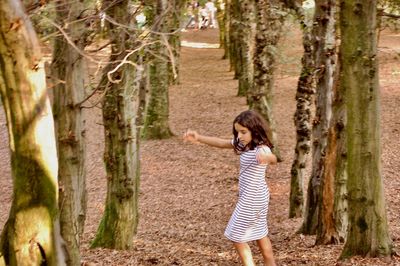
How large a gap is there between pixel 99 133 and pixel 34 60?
18.8 metres

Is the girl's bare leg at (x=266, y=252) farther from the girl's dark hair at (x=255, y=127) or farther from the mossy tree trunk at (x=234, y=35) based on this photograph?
the mossy tree trunk at (x=234, y=35)

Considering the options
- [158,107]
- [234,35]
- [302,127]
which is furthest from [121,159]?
[234,35]

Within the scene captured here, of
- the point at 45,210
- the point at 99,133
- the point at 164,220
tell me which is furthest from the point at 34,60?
the point at 99,133

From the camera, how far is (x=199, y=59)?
3909 centimetres

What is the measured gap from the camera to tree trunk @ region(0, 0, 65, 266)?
4.22 meters

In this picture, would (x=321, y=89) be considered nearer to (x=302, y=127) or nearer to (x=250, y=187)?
(x=302, y=127)

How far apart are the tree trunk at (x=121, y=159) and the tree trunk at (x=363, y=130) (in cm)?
288

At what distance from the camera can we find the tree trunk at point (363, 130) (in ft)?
20.1

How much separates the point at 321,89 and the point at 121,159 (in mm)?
2814

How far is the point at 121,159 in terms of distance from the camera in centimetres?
878

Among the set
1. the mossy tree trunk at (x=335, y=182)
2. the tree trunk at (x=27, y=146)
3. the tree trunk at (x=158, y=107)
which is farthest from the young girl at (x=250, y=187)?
the tree trunk at (x=158, y=107)

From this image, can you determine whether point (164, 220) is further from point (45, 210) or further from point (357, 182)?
point (45, 210)

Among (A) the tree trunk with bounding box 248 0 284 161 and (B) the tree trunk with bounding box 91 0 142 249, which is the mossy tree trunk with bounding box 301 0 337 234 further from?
(A) the tree trunk with bounding box 248 0 284 161

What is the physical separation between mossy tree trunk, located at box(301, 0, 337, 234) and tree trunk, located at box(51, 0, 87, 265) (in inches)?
152
